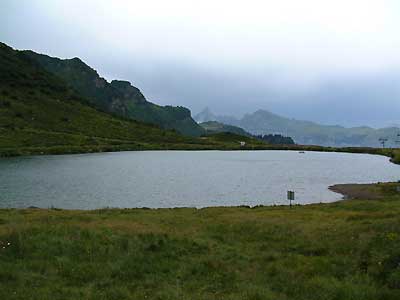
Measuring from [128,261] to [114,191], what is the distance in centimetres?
5449

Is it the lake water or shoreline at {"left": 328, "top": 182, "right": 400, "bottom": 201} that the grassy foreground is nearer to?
the lake water

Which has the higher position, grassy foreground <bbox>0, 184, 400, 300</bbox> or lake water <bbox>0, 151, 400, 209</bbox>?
grassy foreground <bbox>0, 184, 400, 300</bbox>

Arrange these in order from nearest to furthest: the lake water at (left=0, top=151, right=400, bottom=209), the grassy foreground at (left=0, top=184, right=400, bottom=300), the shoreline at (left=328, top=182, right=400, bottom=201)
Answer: the grassy foreground at (left=0, top=184, right=400, bottom=300) → the lake water at (left=0, top=151, right=400, bottom=209) → the shoreline at (left=328, top=182, right=400, bottom=201)

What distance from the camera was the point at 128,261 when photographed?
21.1 m

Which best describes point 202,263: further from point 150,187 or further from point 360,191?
point 360,191

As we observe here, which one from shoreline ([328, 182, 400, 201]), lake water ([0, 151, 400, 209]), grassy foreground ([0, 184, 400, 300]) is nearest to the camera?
grassy foreground ([0, 184, 400, 300])

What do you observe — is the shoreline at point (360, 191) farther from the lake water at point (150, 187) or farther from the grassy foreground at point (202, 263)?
the grassy foreground at point (202, 263)

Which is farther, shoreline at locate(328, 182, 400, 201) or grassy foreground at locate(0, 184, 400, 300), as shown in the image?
shoreline at locate(328, 182, 400, 201)

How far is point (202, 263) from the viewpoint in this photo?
834 inches

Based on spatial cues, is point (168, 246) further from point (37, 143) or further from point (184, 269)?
point (37, 143)

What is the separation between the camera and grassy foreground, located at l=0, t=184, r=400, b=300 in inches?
656

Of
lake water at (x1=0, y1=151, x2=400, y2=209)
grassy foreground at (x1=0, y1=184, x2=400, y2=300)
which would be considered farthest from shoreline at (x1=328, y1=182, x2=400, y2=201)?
grassy foreground at (x1=0, y1=184, x2=400, y2=300)

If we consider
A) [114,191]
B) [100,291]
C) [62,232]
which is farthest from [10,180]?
[100,291]

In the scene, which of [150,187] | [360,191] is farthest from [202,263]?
[360,191]
